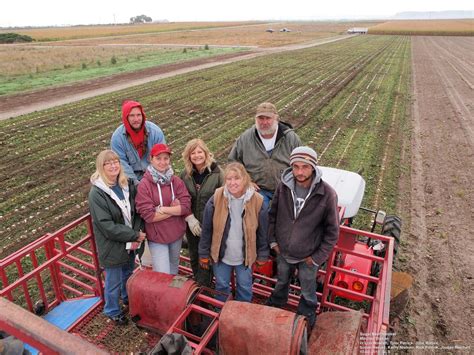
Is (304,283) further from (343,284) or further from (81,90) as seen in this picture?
(81,90)

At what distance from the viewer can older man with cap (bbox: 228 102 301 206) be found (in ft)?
13.4

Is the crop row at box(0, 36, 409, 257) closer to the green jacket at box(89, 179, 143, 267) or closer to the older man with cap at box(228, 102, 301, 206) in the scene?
the green jacket at box(89, 179, 143, 267)

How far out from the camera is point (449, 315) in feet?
16.0

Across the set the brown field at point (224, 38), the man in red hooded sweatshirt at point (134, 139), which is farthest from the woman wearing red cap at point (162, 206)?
the brown field at point (224, 38)

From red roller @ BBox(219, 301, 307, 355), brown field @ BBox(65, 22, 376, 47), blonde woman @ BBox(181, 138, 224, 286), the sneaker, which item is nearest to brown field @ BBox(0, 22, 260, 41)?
brown field @ BBox(65, 22, 376, 47)

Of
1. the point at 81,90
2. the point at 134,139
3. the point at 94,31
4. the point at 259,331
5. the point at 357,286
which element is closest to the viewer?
the point at 259,331

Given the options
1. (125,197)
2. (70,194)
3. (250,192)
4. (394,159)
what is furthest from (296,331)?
(394,159)

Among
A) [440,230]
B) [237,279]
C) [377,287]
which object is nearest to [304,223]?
[237,279]

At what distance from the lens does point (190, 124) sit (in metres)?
12.8

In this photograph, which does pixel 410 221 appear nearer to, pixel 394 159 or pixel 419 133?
pixel 394 159

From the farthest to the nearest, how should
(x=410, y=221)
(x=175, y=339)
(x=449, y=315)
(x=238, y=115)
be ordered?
(x=238, y=115) → (x=410, y=221) → (x=449, y=315) → (x=175, y=339)

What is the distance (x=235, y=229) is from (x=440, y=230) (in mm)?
5196

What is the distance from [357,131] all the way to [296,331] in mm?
10606

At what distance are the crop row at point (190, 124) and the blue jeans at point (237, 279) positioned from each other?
14.0 ft
